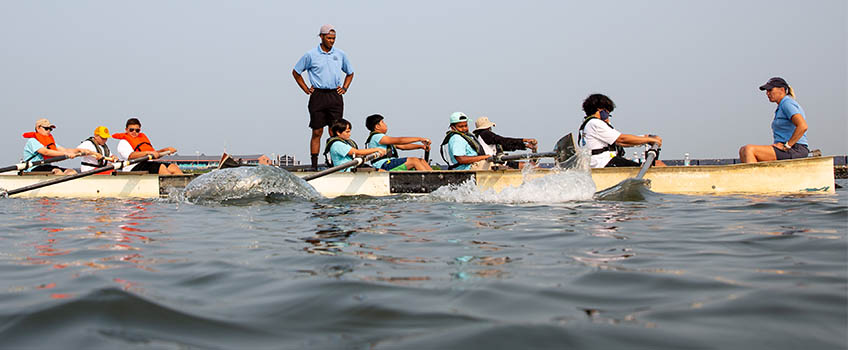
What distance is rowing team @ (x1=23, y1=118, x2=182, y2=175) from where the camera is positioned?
10953mm

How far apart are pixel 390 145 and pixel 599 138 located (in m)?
3.42

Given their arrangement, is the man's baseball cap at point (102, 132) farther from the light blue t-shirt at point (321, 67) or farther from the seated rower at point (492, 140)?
the seated rower at point (492, 140)

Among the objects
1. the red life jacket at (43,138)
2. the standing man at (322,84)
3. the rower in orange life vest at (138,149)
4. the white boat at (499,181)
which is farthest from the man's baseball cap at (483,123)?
the red life jacket at (43,138)

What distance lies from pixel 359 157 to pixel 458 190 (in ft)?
5.92

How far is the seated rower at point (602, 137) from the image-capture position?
8422 mm

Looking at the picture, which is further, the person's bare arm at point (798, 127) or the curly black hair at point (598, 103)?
the curly black hair at point (598, 103)

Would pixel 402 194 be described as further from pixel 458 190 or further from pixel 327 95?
pixel 327 95

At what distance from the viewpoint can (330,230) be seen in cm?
471

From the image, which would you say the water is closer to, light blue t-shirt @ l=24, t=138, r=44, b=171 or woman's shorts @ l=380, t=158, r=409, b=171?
woman's shorts @ l=380, t=158, r=409, b=171

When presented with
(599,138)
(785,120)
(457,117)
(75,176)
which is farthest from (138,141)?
(785,120)

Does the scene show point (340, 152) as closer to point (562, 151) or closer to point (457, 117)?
point (457, 117)

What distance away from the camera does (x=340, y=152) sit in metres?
9.67

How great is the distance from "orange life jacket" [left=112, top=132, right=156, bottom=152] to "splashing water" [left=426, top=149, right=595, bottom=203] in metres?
6.09

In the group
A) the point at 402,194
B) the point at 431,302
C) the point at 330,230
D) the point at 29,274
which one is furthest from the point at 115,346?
the point at 402,194
